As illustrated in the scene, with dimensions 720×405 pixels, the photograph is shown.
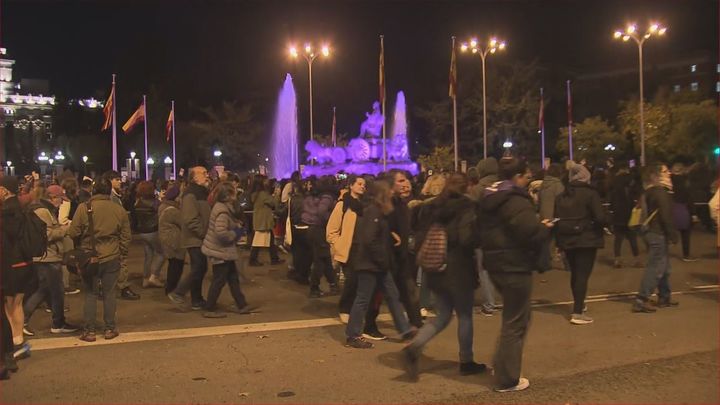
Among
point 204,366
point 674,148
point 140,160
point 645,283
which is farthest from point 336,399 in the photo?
point 140,160

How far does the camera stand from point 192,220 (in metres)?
8.92

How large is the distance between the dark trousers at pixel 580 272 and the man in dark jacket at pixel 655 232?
88 centimetres

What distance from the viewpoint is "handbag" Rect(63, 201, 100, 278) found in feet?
22.9

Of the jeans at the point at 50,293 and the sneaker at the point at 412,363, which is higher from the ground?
the jeans at the point at 50,293

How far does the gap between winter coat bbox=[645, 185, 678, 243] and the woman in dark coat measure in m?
3.47

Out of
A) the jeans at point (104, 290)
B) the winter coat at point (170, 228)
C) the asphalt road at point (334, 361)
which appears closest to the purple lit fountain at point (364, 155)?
the winter coat at point (170, 228)

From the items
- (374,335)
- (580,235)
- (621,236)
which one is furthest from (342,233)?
(621,236)

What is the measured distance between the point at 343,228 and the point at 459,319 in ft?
6.59

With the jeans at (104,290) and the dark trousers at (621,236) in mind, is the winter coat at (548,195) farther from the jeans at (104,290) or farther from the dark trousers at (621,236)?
the jeans at (104,290)

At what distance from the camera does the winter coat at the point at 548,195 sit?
961 centimetres

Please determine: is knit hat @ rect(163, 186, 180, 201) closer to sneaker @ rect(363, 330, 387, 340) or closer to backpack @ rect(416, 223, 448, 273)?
sneaker @ rect(363, 330, 387, 340)

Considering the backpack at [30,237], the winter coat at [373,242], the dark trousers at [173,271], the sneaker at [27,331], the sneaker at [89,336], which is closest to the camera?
the backpack at [30,237]

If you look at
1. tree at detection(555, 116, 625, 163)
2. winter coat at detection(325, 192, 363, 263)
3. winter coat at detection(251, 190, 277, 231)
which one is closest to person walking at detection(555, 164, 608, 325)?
winter coat at detection(325, 192, 363, 263)

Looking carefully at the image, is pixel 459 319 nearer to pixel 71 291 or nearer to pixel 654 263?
pixel 654 263
